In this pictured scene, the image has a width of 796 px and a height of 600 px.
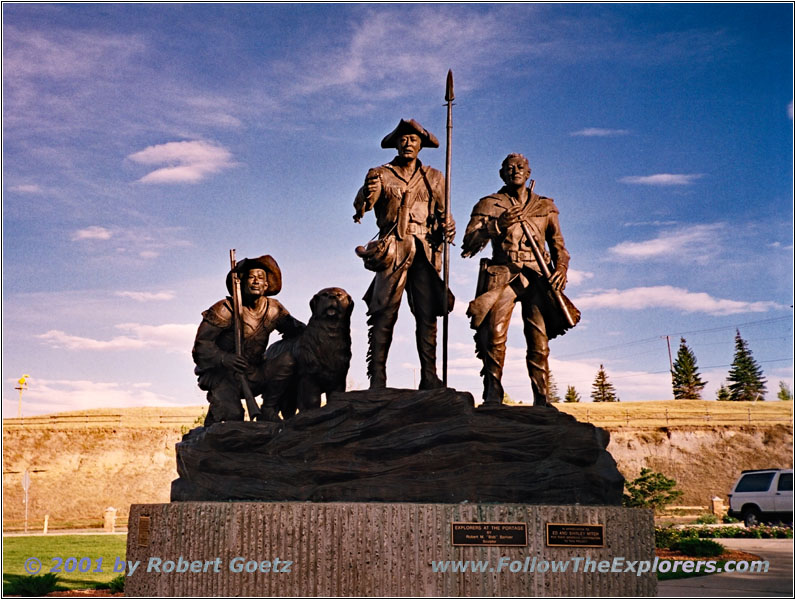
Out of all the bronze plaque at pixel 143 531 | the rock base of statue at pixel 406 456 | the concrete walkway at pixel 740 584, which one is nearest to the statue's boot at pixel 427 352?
the rock base of statue at pixel 406 456

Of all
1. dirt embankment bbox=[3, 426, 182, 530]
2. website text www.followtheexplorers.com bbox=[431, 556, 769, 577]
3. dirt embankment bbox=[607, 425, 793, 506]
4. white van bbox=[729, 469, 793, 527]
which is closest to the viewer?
website text www.followtheexplorers.com bbox=[431, 556, 769, 577]

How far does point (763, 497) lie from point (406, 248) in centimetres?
1555

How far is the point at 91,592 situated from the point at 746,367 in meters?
52.6

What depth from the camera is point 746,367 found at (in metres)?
56.3

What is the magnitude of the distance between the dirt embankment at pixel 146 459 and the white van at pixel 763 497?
12.3 m

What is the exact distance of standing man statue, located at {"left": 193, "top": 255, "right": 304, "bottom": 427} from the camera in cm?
959

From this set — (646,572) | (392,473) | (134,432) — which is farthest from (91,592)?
(134,432)

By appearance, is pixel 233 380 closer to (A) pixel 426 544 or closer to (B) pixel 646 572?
(A) pixel 426 544

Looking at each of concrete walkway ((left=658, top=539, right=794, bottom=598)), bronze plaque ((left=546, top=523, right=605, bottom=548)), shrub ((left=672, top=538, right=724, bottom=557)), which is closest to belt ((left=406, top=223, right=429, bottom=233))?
bronze plaque ((left=546, top=523, right=605, bottom=548))

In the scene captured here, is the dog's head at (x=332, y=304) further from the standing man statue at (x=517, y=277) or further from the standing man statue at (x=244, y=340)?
the standing man statue at (x=517, y=277)

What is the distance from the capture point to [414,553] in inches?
297

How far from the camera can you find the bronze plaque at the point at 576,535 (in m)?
7.48

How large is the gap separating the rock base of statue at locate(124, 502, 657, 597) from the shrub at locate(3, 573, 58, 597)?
4.49 meters

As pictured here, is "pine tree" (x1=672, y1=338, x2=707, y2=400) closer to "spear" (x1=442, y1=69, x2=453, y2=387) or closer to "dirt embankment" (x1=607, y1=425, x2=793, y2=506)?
"dirt embankment" (x1=607, y1=425, x2=793, y2=506)
